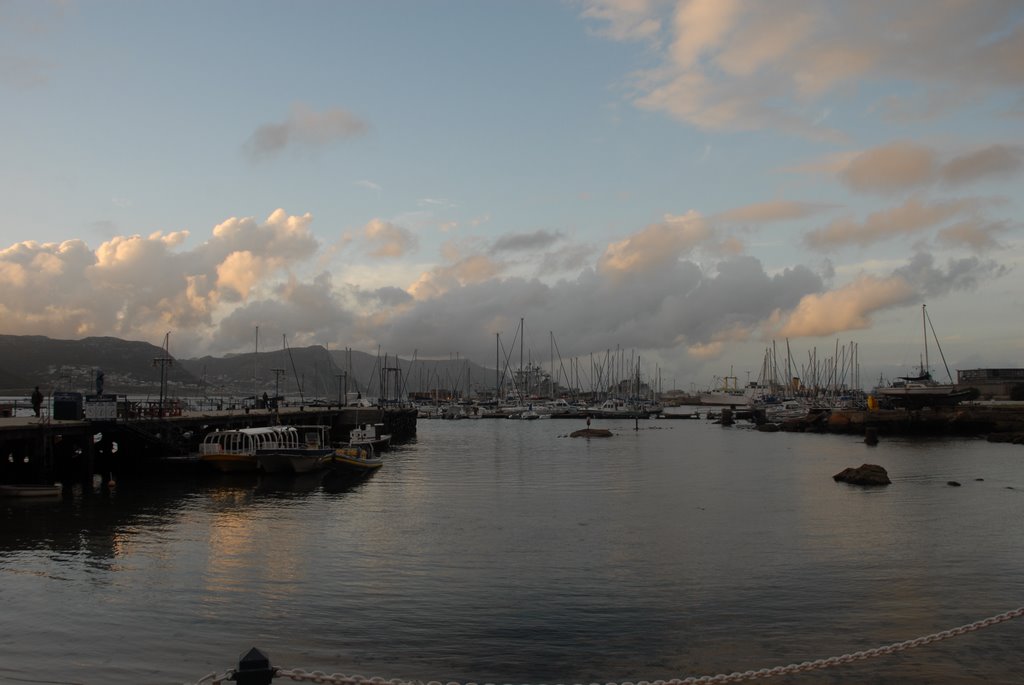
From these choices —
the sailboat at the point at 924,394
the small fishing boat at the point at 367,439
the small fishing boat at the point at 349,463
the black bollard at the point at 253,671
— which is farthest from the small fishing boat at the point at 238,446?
the sailboat at the point at 924,394

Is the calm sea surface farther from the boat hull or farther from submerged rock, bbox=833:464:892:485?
submerged rock, bbox=833:464:892:485

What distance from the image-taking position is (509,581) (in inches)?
888

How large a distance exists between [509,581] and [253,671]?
55.1 feet

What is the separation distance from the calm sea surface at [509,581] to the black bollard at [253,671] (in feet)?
28.8

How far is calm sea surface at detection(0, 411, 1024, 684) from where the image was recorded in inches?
611

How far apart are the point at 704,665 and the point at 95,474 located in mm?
48189

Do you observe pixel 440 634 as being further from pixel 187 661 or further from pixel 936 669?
pixel 936 669

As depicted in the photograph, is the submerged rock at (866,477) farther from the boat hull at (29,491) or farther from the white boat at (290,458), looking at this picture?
the boat hull at (29,491)

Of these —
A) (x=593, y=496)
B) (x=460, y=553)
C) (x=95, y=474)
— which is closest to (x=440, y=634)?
(x=460, y=553)

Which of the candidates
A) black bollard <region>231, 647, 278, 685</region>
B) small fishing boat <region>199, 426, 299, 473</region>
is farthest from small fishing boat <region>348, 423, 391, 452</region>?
black bollard <region>231, 647, 278, 685</region>

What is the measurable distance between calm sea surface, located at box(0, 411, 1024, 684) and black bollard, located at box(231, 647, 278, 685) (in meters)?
8.79

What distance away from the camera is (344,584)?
2206 centimetres

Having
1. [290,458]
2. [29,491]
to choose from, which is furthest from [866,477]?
[29,491]

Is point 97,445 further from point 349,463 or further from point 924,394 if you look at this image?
point 924,394
